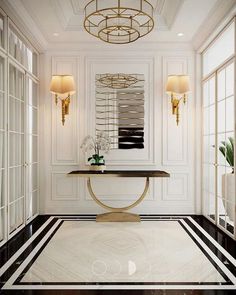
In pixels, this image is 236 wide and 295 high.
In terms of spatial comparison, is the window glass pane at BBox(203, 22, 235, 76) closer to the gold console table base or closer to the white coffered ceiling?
the white coffered ceiling

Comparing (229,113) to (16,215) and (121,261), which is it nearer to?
(121,261)

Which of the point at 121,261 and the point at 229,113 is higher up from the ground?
the point at 229,113

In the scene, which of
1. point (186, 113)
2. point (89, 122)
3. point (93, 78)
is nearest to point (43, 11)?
point (93, 78)

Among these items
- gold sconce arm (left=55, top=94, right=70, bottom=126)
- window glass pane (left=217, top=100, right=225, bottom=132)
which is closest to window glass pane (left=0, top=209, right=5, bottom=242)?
gold sconce arm (left=55, top=94, right=70, bottom=126)

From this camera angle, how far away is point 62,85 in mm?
5039

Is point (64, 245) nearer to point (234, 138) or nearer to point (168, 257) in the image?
point (168, 257)

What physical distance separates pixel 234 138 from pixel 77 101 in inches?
109

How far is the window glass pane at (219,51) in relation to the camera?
4180 millimetres

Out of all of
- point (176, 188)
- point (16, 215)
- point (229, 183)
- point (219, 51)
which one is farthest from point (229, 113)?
point (16, 215)

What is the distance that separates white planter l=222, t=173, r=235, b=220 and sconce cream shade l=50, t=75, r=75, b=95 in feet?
9.00

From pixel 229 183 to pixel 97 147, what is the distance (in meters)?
2.19

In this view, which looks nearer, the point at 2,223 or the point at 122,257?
the point at 122,257

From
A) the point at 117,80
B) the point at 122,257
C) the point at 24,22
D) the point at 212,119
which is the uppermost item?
the point at 24,22

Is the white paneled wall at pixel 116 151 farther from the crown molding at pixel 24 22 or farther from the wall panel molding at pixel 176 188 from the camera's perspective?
the crown molding at pixel 24 22
